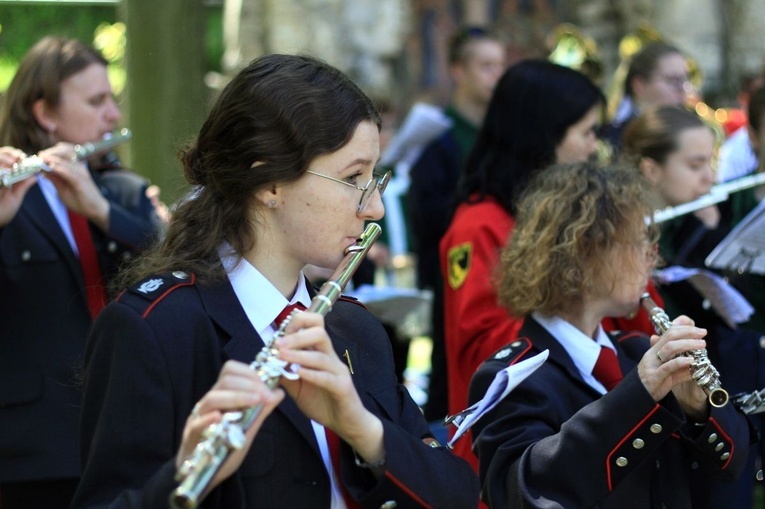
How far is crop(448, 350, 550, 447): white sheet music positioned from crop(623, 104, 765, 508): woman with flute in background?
5.00 ft

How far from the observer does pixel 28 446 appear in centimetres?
361

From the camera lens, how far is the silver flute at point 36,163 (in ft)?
12.1

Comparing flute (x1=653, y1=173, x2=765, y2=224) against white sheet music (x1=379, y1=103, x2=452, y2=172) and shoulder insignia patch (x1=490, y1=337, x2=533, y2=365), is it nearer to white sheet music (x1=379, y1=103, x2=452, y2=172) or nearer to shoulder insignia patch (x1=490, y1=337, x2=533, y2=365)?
shoulder insignia patch (x1=490, y1=337, x2=533, y2=365)

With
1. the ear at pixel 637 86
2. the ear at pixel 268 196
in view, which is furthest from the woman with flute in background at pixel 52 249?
the ear at pixel 637 86

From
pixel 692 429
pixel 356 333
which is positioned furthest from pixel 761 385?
pixel 356 333

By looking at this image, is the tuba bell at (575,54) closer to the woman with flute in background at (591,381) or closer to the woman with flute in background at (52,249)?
the woman with flute in background at (52,249)

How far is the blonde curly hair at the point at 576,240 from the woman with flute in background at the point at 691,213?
89 centimetres

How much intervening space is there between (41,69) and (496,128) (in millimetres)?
1562

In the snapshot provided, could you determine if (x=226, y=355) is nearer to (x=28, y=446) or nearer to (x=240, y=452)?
(x=240, y=452)

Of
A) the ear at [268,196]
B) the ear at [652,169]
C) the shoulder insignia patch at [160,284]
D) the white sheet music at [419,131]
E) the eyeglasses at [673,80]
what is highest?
the ear at [268,196]

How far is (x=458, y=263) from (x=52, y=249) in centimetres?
131

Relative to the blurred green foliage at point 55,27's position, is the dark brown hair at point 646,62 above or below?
above

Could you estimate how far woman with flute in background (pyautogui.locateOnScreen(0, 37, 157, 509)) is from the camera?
364cm

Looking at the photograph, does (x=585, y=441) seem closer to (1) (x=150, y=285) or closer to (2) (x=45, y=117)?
(1) (x=150, y=285)
